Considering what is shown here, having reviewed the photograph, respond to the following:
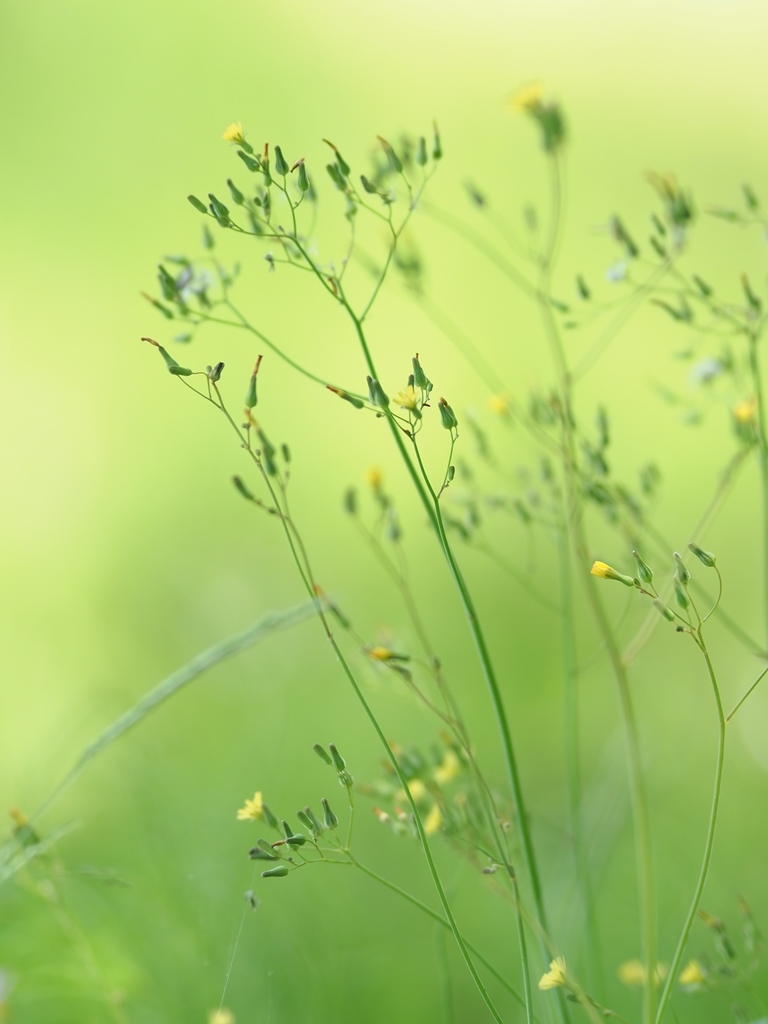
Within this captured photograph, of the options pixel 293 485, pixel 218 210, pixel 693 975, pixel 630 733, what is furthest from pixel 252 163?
pixel 293 485

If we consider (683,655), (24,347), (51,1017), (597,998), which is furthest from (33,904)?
(24,347)

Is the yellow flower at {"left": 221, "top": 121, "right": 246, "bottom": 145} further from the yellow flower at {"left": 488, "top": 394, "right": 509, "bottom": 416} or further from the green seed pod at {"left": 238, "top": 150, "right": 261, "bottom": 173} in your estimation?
the yellow flower at {"left": 488, "top": 394, "right": 509, "bottom": 416}

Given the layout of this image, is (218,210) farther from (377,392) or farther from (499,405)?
(499,405)

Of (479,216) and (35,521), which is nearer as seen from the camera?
(35,521)

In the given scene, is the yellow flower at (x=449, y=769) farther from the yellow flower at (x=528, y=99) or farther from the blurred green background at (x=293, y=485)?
the yellow flower at (x=528, y=99)

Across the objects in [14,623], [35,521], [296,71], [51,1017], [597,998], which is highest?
[296,71]

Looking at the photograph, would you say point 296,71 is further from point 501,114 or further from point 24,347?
point 24,347

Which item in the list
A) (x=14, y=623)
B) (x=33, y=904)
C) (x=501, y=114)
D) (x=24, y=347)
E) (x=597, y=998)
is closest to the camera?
(x=597, y=998)

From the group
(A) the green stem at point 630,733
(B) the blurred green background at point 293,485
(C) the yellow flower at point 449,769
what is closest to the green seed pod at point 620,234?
(A) the green stem at point 630,733
